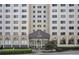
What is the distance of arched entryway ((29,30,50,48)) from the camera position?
22.7 feet

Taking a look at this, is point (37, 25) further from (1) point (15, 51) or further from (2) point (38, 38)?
(1) point (15, 51)

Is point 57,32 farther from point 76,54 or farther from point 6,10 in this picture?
point 6,10

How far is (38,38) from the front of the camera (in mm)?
6949

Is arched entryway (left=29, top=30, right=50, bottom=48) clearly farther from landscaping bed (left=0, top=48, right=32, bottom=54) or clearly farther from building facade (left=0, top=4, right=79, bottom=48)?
landscaping bed (left=0, top=48, right=32, bottom=54)

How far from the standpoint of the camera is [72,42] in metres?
6.94

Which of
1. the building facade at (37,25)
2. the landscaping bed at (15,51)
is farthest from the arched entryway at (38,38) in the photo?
the landscaping bed at (15,51)

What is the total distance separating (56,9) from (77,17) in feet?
1.18

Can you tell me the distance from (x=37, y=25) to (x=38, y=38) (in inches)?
8.2

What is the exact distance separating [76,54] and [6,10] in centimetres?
Result: 131

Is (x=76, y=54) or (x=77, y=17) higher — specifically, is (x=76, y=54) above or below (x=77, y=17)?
below

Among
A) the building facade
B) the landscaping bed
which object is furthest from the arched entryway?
the landscaping bed

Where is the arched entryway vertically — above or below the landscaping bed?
above
